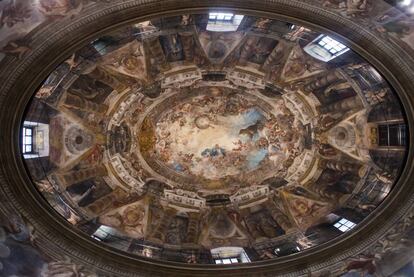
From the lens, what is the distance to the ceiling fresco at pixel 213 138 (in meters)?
18.3

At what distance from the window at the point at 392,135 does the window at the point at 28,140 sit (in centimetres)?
1190

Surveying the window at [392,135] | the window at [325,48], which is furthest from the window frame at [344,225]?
the window at [325,48]

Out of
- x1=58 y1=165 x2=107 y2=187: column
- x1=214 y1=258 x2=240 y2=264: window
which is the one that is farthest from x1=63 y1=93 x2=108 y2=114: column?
x1=214 y1=258 x2=240 y2=264: window

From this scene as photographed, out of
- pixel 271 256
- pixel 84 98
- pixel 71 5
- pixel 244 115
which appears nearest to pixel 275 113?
pixel 244 115

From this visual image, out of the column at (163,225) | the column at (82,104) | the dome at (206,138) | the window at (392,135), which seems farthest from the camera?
the column at (163,225)

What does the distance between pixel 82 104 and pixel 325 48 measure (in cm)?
882

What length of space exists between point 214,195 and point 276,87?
5222mm

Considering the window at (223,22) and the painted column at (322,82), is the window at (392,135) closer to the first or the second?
the painted column at (322,82)

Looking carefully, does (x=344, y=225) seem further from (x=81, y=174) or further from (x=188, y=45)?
(x=81, y=174)

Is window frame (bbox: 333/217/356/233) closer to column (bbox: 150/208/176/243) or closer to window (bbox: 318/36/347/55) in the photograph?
window (bbox: 318/36/347/55)

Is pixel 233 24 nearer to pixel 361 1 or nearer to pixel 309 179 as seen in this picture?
pixel 361 1

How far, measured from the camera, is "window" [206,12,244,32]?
688 inches

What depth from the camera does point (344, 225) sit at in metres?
19.7

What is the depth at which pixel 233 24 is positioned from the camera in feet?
59.0
